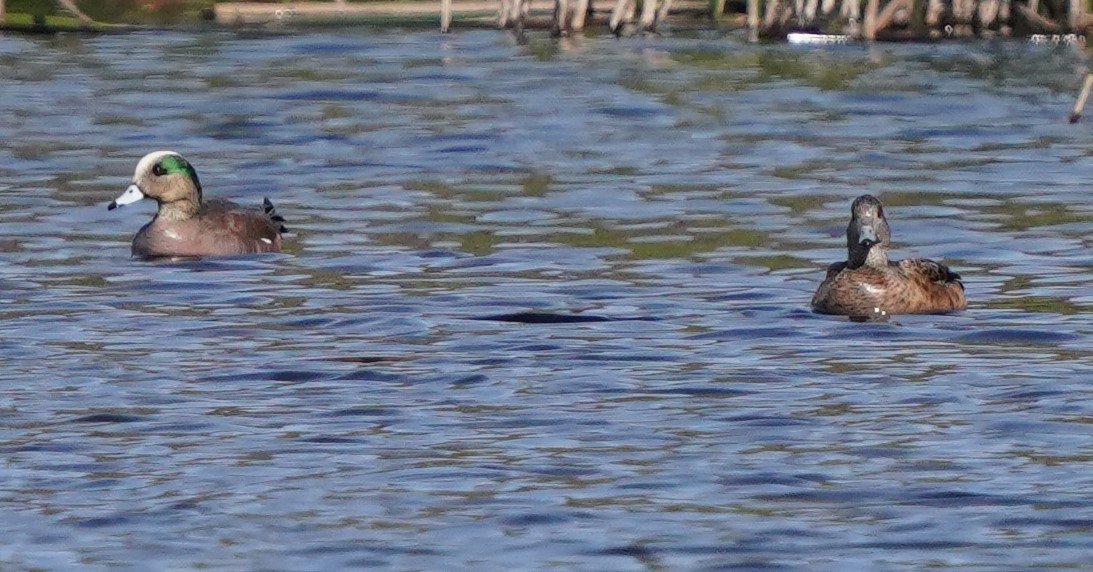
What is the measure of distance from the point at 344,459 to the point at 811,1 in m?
16.7

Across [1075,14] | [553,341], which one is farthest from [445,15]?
[553,341]

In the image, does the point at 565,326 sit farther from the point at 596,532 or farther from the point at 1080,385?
the point at 596,532

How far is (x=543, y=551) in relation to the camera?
7.64m

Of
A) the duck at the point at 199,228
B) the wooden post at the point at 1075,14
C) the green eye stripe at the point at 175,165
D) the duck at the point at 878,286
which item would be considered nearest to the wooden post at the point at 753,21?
the wooden post at the point at 1075,14

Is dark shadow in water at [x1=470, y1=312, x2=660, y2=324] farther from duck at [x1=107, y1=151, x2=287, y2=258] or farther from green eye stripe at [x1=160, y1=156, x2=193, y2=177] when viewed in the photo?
green eye stripe at [x1=160, y1=156, x2=193, y2=177]

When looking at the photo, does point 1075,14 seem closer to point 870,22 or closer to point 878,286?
point 870,22

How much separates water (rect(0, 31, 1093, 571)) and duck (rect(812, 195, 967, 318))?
0.41ft

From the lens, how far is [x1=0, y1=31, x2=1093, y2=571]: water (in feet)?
26.1

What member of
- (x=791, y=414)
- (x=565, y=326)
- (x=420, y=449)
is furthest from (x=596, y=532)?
(x=565, y=326)

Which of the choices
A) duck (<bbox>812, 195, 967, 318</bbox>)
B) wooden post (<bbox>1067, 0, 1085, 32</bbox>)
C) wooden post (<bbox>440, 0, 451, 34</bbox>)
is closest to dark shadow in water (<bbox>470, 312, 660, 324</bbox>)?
duck (<bbox>812, 195, 967, 318</bbox>)

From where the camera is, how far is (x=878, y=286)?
12078 mm

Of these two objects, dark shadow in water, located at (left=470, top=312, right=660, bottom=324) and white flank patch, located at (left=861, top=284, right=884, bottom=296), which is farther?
white flank patch, located at (left=861, top=284, right=884, bottom=296)

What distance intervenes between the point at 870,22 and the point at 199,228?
1109 centimetres

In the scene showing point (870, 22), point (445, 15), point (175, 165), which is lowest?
point (445, 15)
